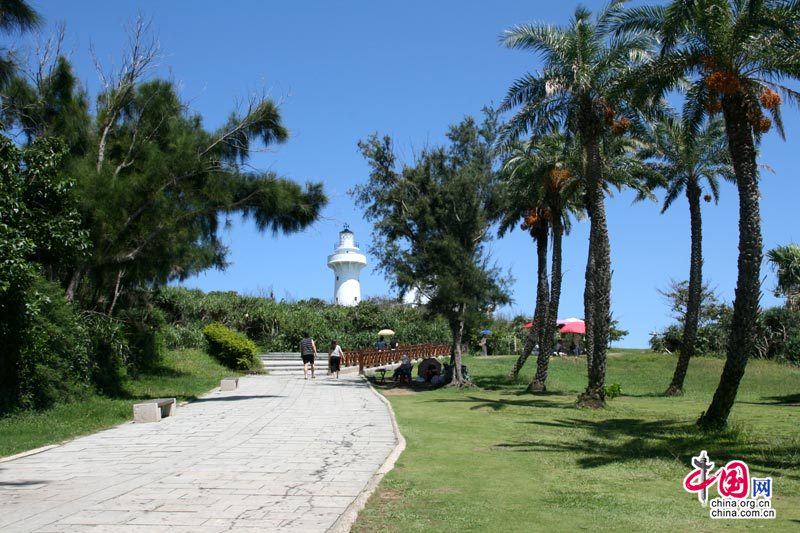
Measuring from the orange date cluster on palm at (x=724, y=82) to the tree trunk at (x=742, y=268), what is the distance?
30 centimetres

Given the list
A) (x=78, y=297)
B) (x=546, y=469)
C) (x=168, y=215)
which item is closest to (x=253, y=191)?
(x=168, y=215)

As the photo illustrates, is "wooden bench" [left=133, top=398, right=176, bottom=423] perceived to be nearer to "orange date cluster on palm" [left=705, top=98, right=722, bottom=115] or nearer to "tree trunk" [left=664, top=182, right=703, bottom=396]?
"orange date cluster on palm" [left=705, top=98, right=722, bottom=115]

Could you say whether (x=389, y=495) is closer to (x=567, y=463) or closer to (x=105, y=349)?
(x=567, y=463)

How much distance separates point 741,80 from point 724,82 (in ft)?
2.27

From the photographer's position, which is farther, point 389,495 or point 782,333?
point 782,333

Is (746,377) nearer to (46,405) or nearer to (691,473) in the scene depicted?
(691,473)

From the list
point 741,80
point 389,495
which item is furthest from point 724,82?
point 389,495

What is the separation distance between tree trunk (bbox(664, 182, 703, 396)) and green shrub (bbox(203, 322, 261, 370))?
17229mm

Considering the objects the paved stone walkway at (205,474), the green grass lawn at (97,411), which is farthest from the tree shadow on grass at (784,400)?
the green grass lawn at (97,411)

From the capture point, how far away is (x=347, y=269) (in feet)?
228

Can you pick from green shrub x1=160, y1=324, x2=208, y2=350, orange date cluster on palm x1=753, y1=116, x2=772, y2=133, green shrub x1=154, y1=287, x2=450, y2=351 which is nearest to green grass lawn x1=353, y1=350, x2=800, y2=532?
orange date cluster on palm x1=753, y1=116, x2=772, y2=133

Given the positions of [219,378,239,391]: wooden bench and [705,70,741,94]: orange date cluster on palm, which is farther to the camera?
[219,378,239,391]: wooden bench

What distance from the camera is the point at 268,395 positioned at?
21188 mm

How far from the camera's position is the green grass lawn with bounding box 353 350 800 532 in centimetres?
676
